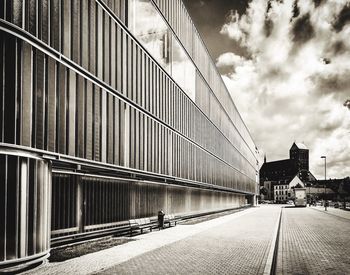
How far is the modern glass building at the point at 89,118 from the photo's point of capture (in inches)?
406

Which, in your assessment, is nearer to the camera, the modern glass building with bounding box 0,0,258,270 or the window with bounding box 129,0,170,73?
the modern glass building with bounding box 0,0,258,270

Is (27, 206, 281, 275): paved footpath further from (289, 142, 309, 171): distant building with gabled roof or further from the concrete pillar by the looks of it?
(289, 142, 309, 171): distant building with gabled roof

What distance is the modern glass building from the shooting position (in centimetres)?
1030

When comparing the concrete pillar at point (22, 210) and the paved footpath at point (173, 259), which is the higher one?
the concrete pillar at point (22, 210)

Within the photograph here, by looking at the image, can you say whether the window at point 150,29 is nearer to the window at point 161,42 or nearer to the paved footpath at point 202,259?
the window at point 161,42

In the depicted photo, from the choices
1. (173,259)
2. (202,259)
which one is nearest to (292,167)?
(202,259)

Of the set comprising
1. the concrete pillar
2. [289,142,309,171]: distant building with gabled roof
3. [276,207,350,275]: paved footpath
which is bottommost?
[276,207,350,275]: paved footpath

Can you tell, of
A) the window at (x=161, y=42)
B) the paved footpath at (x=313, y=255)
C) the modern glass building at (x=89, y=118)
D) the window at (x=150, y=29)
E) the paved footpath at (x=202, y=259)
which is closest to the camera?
the paved footpath at (x=202, y=259)

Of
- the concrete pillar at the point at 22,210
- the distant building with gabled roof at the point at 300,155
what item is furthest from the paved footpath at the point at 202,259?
the distant building with gabled roof at the point at 300,155

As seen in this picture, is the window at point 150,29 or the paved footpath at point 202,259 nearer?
the paved footpath at point 202,259

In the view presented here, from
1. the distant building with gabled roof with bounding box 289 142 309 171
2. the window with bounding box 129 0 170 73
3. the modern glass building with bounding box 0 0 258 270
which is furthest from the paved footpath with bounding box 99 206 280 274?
the distant building with gabled roof with bounding box 289 142 309 171

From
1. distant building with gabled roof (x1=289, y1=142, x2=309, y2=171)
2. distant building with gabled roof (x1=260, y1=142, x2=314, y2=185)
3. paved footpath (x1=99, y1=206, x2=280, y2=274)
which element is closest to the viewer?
paved footpath (x1=99, y1=206, x2=280, y2=274)

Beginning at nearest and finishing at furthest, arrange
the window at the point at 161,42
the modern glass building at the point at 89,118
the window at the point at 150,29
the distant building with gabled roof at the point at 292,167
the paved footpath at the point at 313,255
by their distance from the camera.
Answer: the paved footpath at the point at 313,255 → the modern glass building at the point at 89,118 → the window at the point at 150,29 → the window at the point at 161,42 → the distant building with gabled roof at the point at 292,167

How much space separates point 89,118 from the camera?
14.7 m
